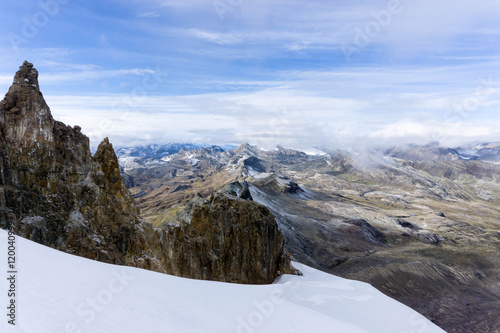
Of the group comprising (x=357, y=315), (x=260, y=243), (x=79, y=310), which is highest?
(x=79, y=310)

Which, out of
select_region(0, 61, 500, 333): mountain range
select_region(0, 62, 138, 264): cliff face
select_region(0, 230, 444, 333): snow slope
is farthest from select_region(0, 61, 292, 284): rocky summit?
select_region(0, 230, 444, 333): snow slope

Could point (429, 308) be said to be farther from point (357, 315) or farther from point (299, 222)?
Answer: point (357, 315)

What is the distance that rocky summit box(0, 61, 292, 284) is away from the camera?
24172 millimetres

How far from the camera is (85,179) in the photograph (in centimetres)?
2894

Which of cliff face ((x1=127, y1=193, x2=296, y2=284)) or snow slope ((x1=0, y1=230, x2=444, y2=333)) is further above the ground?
snow slope ((x1=0, y1=230, x2=444, y2=333))

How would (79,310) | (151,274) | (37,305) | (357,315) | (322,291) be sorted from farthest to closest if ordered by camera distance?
(322,291)
(357,315)
(151,274)
(79,310)
(37,305)

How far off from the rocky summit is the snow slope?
13.6m

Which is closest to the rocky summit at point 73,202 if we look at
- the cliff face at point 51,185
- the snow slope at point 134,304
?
the cliff face at point 51,185

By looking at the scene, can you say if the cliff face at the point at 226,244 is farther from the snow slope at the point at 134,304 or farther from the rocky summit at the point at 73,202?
the snow slope at the point at 134,304

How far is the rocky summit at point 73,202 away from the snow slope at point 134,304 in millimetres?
13589

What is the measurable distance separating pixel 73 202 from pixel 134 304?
21.6 meters

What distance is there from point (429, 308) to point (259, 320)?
7078cm

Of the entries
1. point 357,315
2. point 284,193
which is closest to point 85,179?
point 357,315

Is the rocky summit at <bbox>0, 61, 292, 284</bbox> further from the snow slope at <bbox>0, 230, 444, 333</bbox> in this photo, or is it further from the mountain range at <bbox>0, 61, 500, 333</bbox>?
the snow slope at <bbox>0, 230, 444, 333</bbox>
